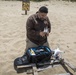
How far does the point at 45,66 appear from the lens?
14.5ft

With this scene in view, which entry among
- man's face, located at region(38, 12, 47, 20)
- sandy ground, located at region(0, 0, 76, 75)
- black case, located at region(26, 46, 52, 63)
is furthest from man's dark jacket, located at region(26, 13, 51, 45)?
sandy ground, located at region(0, 0, 76, 75)

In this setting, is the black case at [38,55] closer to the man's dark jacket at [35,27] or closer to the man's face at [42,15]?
the man's dark jacket at [35,27]

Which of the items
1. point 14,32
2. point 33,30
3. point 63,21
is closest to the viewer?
point 33,30

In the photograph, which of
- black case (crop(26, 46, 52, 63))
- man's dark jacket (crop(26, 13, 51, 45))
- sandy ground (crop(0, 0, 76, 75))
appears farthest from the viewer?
sandy ground (crop(0, 0, 76, 75))

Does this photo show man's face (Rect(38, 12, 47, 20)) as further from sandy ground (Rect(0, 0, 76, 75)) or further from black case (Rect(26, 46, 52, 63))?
sandy ground (Rect(0, 0, 76, 75))

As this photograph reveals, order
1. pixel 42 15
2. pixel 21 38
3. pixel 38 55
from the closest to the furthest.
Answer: pixel 38 55 < pixel 42 15 < pixel 21 38

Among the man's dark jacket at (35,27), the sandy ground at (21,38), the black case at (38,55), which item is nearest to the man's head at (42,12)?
the man's dark jacket at (35,27)

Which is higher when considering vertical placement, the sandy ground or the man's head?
the man's head

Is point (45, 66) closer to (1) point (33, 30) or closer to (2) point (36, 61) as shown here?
(2) point (36, 61)

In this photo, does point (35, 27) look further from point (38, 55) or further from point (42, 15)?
point (38, 55)

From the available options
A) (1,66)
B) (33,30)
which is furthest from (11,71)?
(33,30)

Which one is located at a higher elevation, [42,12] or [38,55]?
[42,12]

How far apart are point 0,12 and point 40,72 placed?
21.4 ft

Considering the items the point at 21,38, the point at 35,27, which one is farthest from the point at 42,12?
the point at 21,38
